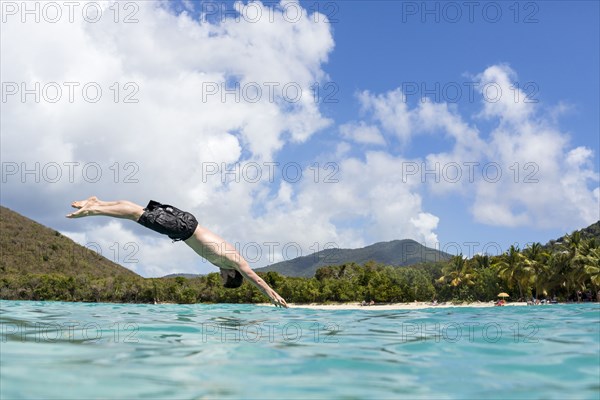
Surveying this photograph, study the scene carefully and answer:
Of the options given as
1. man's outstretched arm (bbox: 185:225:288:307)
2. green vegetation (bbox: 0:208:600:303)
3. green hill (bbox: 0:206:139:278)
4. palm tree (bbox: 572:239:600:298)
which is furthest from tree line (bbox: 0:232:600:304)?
man's outstretched arm (bbox: 185:225:288:307)

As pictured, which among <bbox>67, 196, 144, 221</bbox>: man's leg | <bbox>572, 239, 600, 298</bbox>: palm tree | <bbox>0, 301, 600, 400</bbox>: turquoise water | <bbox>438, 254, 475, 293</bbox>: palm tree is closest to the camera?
<bbox>0, 301, 600, 400</bbox>: turquoise water

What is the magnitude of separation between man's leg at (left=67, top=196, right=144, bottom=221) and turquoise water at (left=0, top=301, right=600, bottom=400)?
2.34 metres

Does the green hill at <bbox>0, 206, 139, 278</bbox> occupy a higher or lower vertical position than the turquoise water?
higher

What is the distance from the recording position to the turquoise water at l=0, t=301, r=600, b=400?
610 centimetres

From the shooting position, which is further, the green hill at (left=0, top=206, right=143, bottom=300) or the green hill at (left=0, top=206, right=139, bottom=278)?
the green hill at (left=0, top=206, right=139, bottom=278)

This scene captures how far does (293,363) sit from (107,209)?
572 cm

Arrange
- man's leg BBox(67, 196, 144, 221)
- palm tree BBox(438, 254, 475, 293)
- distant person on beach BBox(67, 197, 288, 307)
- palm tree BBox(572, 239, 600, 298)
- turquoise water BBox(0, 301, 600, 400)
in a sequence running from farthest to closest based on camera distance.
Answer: palm tree BBox(438, 254, 475, 293), palm tree BBox(572, 239, 600, 298), distant person on beach BBox(67, 197, 288, 307), man's leg BBox(67, 196, 144, 221), turquoise water BBox(0, 301, 600, 400)

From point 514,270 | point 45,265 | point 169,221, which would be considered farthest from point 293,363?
point 45,265

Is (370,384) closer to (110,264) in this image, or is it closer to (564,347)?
(564,347)

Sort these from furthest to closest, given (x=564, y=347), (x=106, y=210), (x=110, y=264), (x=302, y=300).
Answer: (x=110, y=264) → (x=302, y=300) → (x=106, y=210) → (x=564, y=347)

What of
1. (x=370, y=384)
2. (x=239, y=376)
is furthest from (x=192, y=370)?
(x=370, y=384)

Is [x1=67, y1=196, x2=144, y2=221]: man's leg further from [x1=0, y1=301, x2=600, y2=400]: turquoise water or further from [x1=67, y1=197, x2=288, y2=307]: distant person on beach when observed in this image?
[x1=0, y1=301, x2=600, y2=400]: turquoise water

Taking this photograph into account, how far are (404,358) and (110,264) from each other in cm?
15320

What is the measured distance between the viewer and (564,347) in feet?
28.6
